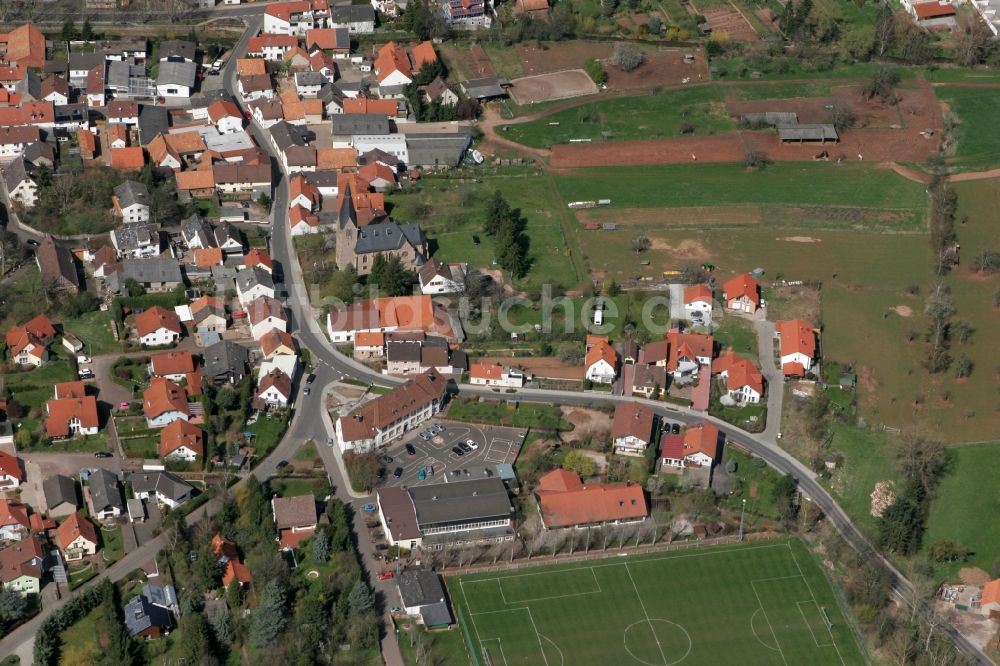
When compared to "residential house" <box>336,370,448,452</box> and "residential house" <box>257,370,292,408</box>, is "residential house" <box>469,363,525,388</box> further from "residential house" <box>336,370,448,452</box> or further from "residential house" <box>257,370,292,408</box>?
"residential house" <box>257,370,292,408</box>

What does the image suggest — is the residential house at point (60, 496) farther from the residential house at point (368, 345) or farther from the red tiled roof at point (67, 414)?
the residential house at point (368, 345)

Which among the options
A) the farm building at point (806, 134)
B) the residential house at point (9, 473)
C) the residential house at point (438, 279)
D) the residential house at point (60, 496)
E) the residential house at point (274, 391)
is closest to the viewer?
the residential house at point (60, 496)

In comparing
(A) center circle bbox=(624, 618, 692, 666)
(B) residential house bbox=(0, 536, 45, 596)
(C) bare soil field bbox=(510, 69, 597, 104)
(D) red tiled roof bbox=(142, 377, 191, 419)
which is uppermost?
(C) bare soil field bbox=(510, 69, 597, 104)

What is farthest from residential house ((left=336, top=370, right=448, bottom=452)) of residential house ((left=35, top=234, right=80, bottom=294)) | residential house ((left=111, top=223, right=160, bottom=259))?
residential house ((left=35, top=234, right=80, bottom=294))

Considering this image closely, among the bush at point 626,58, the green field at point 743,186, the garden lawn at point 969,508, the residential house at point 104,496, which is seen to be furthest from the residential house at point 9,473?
the bush at point 626,58

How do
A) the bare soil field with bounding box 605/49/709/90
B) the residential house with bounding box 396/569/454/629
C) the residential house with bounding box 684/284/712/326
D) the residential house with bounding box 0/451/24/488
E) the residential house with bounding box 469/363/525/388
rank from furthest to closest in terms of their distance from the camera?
the bare soil field with bounding box 605/49/709/90 → the residential house with bounding box 684/284/712/326 → the residential house with bounding box 469/363/525/388 → the residential house with bounding box 0/451/24/488 → the residential house with bounding box 396/569/454/629

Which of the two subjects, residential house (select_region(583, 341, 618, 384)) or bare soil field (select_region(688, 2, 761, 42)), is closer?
residential house (select_region(583, 341, 618, 384))

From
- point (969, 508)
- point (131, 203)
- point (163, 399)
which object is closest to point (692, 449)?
point (969, 508)
